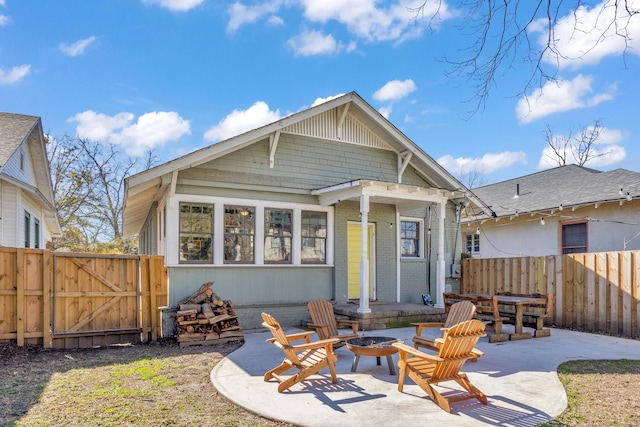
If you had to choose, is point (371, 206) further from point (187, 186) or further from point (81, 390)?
point (81, 390)

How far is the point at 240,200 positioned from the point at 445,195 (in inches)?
190

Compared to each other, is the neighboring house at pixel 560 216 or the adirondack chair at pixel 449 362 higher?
the neighboring house at pixel 560 216

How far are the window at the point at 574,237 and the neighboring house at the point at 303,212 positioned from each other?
165 inches

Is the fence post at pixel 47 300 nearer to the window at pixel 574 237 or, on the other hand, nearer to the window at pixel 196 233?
the window at pixel 196 233

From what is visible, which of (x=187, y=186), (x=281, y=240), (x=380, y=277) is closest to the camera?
(x=187, y=186)

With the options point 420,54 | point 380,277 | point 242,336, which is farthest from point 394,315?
point 420,54

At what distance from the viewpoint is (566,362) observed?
6355 mm

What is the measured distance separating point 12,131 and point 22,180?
4.76 ft

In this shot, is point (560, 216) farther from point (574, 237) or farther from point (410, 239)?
point (410, 239)

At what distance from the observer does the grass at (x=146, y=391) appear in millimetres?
4164

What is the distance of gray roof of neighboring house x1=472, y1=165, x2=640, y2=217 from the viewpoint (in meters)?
12.3

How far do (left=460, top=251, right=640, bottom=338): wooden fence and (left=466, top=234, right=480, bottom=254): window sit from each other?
5.30 meters

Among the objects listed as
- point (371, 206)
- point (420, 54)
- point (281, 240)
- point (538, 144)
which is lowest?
point (281, 240)

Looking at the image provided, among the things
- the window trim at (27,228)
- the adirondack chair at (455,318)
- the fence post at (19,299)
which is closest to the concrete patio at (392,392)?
the adirondack chair at (455,318)
